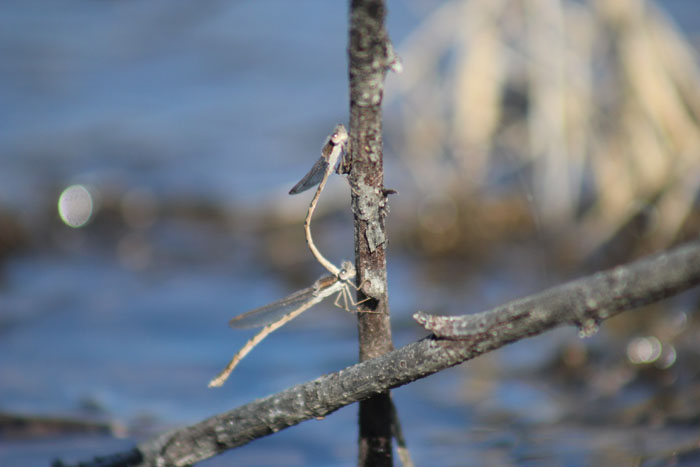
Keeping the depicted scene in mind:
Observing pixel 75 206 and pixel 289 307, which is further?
pixel 75 206

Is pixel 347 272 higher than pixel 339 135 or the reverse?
the reverse

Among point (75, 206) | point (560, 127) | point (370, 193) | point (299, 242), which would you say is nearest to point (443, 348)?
point (370, 193)

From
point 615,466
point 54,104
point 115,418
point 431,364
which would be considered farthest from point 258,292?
point 54,104

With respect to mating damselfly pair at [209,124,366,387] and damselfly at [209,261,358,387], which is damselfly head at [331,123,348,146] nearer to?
mating damselfly pair at [209,124,366,387]

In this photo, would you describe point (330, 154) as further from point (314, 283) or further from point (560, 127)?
point (560, 127)

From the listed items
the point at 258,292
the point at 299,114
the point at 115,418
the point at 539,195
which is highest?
the point at 299,114

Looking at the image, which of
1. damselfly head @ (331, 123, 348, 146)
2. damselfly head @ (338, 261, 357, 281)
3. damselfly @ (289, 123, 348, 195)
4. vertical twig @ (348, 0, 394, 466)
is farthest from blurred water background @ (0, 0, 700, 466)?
damselfly head @ (331, 123, 348, 146)

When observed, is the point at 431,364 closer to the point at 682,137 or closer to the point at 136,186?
the point at 682,137
